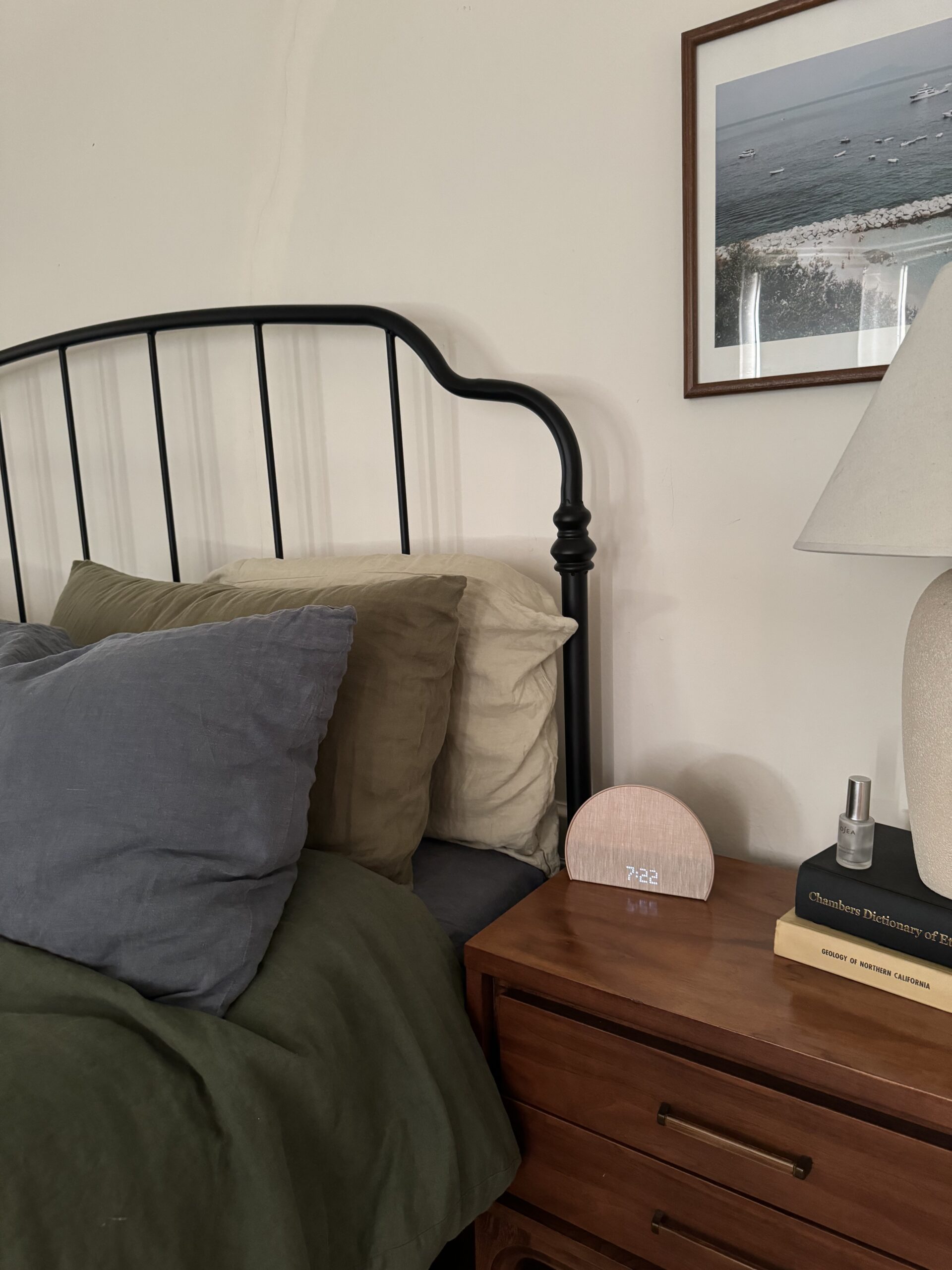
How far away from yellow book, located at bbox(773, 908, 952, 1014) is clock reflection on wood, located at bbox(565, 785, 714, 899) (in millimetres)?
131

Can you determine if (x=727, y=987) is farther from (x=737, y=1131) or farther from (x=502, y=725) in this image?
(x=502, y=725)

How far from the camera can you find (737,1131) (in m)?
0.80

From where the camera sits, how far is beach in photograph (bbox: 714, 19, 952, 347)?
3.16 feet

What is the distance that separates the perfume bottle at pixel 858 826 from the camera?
0.87 metres

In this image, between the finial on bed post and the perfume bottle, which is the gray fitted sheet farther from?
the perfume bottle

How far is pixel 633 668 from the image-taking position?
1.27 metres

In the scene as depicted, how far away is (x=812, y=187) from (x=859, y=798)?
719mm

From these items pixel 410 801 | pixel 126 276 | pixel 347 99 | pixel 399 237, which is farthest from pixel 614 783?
pixel 126 276

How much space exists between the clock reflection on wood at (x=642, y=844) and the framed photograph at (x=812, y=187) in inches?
21.2

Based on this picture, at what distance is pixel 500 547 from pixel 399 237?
0.52 meters

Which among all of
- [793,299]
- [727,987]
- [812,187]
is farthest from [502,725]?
[812,187]

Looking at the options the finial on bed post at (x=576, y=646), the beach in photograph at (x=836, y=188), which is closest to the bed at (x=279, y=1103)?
the finial on bed post at (x=576, y=646)

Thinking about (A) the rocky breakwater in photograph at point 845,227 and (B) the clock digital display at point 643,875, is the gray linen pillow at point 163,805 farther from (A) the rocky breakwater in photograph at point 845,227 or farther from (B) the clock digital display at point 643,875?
(A) the rocky breakwater in photograph at point 845,227

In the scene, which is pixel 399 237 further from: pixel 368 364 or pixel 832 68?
pixel 832 68
